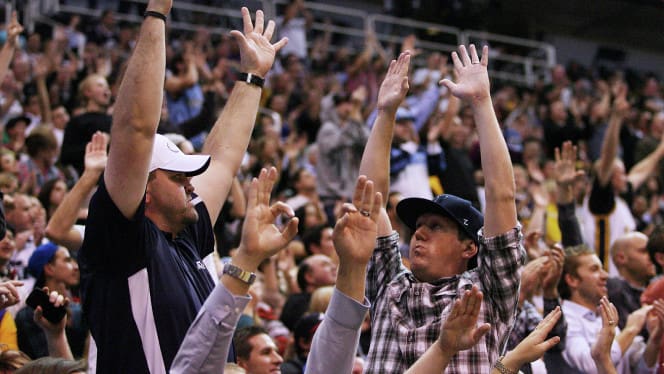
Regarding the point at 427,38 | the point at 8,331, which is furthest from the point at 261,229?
the point at 427,38

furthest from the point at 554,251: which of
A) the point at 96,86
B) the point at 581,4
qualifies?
the point at 581,4

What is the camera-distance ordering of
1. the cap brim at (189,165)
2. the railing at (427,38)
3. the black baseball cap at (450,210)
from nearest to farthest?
1. the cap brim at (189,165)
2. the black baseball cap at (450,210)
3. the railing at (427,38)

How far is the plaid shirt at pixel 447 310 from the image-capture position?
11.2 ft

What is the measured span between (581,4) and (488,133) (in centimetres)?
1887

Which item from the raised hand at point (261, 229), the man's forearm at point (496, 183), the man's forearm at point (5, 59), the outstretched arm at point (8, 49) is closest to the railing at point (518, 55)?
the outstretched arm at point (8, 49)

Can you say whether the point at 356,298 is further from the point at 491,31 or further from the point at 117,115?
the point at 491,31

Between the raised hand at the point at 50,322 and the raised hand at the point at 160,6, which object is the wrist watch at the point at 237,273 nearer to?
the raised hand at the point at 160,6

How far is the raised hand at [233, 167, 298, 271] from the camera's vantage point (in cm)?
262

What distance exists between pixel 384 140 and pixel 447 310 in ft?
2.62

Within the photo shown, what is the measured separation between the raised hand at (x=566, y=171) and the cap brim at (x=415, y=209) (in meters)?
2.24

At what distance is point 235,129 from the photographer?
12.8ft

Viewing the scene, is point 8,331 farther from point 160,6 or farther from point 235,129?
point 160,6

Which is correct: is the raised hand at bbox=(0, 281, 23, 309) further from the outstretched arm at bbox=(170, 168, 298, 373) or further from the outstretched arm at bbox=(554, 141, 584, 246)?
the outstretched arm at bbox=(554, 141, 584, 246)

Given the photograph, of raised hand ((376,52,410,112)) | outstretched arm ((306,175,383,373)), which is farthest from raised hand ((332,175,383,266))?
raised hand ((376,52,410,112))
